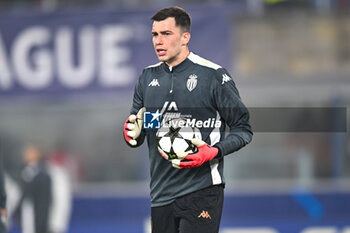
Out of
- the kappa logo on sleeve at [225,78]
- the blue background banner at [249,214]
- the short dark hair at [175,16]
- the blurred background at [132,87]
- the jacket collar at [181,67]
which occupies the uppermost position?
the short dark hair at [175,16]

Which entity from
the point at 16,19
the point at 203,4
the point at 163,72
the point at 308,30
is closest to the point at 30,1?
the point at 16,19

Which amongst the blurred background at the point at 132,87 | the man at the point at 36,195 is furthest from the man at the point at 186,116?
the man at the point at 36,195

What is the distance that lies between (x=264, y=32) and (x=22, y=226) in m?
4.58

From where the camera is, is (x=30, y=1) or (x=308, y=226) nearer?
(x=308, y=226)

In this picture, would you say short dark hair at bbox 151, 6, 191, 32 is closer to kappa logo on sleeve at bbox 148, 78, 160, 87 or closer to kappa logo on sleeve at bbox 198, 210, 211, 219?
kappa logo on sleeve at bbox 148, 78, 160, 87

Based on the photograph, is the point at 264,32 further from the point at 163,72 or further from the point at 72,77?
the point at 163,72

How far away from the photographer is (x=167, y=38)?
4.52 metres

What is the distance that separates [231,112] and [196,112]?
21cm

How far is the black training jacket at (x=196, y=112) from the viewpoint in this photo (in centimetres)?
451

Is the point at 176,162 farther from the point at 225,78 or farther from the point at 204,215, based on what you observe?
the point at 225,78

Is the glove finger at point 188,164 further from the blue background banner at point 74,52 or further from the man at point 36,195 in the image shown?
the man at point 36,195

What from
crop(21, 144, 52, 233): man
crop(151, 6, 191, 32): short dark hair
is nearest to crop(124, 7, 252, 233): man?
crop(151, 6, 191, 32): short dark hair

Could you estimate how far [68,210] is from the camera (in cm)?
1103

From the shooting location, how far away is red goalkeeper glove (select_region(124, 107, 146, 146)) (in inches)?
179
